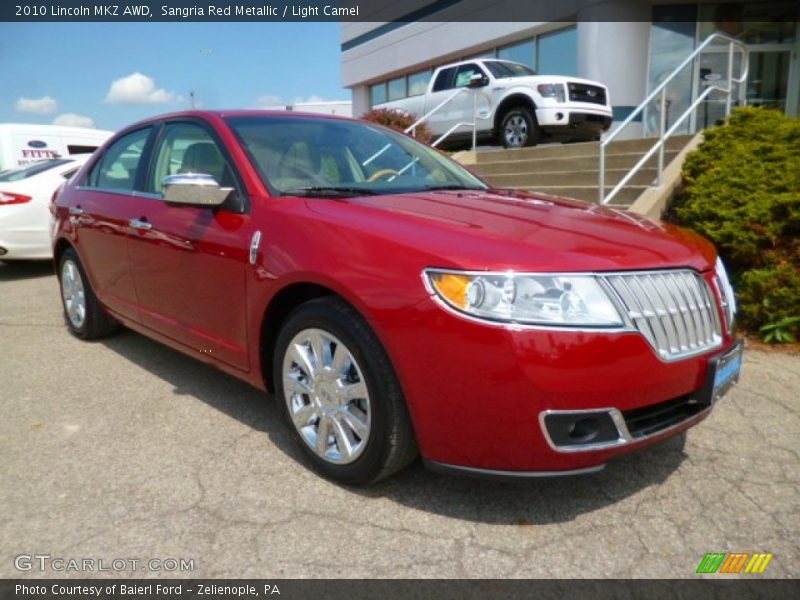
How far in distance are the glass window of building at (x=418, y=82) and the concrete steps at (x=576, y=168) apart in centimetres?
1372

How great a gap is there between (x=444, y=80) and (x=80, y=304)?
29.5 ft

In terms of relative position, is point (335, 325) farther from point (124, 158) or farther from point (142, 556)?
point (124, 158)

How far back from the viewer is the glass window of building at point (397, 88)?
24.2 meters

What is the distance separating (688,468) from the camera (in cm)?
279

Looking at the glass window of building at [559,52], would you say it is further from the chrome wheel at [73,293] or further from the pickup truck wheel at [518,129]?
the chrome wheel at [73,293]

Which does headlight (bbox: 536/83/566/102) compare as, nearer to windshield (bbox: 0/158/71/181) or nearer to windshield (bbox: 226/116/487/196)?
windshield (bbox: 226/116/487/196)

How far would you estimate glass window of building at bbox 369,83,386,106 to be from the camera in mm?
25734

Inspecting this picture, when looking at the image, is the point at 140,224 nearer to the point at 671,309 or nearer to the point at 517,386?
the point at 517,386

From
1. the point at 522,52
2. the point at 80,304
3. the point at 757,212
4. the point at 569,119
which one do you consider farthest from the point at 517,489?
the point at 522,52

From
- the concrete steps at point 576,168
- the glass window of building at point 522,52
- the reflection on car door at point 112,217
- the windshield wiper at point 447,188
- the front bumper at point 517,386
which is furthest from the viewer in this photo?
the glass window of building at point 522,52

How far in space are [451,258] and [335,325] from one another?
0.55 metres

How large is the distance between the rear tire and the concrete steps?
16.3 feet

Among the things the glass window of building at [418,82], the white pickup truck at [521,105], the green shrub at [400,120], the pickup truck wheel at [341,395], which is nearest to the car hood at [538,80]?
the white pickup truck at [521,105]
